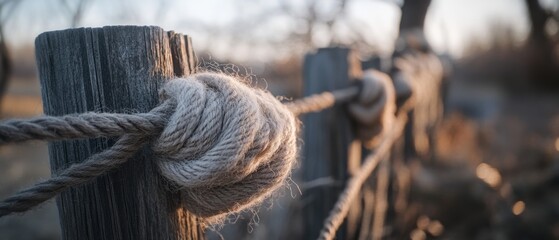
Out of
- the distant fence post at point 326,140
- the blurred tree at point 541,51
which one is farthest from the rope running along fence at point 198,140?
the blurred tree at point 541,51

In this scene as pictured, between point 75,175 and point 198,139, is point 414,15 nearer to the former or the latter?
point 198,139

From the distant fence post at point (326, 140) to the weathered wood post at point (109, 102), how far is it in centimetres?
94

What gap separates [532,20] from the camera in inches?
583

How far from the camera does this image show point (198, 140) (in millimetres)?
604

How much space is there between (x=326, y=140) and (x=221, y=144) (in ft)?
3.26

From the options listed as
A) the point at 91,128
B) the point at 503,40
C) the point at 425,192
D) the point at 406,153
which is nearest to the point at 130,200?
the point at 91,128

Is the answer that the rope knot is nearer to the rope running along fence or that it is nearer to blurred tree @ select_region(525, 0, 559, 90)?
the rope running along fence

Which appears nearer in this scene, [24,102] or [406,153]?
[406,153]

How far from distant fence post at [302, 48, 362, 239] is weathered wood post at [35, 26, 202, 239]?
94cm

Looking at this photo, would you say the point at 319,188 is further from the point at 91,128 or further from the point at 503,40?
the point at 503,40

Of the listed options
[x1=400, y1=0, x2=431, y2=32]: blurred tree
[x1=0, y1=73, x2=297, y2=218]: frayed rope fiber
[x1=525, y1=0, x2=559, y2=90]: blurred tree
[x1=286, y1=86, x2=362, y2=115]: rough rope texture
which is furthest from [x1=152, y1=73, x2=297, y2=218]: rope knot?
[x1=525, y1=0, x2=559, y2=90]: blurred tree

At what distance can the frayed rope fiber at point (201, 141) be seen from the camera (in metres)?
0.53

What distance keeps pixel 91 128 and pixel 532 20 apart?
17.7m

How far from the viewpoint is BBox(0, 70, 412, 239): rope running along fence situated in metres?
0.52
